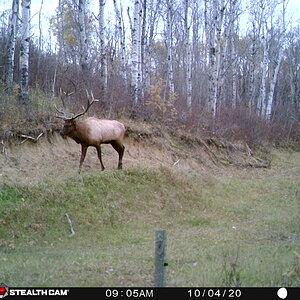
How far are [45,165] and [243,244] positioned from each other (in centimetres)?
634

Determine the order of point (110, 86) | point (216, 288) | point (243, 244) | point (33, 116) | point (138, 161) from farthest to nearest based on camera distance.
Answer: point (110, 86)
point (138, 161)
point (33, 116)
point (243, 244)
point (216, 288)

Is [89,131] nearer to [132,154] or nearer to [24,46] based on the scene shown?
[132,154]

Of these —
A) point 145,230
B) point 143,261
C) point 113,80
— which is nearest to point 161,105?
point 113,80

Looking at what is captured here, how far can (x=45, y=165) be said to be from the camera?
12672mm

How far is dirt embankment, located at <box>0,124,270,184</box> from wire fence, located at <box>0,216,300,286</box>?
349cm

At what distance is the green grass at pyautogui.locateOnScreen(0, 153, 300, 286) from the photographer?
6617mm


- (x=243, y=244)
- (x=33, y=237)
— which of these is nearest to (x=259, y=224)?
(x=243, y=244)

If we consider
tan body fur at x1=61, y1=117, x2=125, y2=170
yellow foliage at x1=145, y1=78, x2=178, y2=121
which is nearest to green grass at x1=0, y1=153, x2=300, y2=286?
tan body fur at x1=61, y1=117, x2=125, y2=170

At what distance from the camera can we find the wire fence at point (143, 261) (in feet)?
21.2

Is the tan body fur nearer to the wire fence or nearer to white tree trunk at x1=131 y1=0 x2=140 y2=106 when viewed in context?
the wire fence

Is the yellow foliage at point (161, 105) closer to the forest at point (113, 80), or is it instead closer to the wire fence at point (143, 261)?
the forest at point (113, 80)

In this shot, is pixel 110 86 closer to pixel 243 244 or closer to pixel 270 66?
pixel 243 244

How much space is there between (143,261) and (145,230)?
2459mm

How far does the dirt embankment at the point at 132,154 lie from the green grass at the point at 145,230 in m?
1.18
